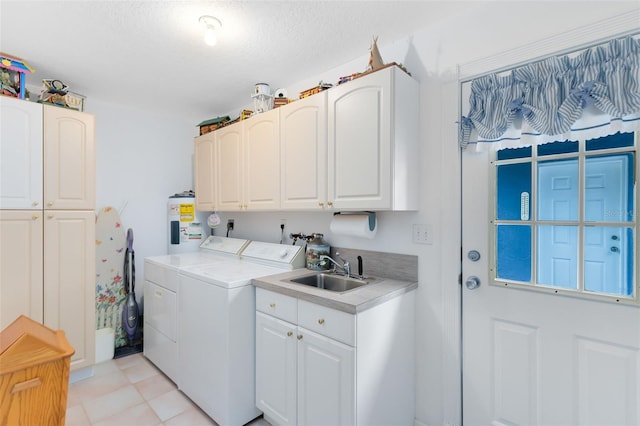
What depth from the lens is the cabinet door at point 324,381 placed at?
1473 mm

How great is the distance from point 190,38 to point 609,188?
94.0 inches

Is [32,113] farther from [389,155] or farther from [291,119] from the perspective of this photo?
[389,155]

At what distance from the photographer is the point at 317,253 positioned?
228 cm

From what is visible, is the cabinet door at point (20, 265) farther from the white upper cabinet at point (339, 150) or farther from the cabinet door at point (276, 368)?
the cabinet door at point (276, 368)

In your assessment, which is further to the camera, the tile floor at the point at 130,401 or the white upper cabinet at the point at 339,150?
the tile floor at the point at 130,401

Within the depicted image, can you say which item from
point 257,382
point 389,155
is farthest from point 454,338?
point 257,382

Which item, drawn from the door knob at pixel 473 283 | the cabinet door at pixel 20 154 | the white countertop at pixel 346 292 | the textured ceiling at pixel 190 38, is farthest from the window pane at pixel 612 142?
the cabinet door at pixel 20 154

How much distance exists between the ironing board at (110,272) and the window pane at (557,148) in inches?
136

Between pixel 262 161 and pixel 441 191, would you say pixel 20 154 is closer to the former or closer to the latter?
pixel 262 161

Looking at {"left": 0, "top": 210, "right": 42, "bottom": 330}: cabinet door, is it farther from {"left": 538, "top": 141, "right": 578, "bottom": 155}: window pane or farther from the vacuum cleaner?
{"left": 538, "top": 141, "right": 578, "bottom": 155}: window pane

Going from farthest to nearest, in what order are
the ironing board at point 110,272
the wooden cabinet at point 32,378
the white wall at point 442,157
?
1. the ironing board at point 110,272
2. the white wall at point 442,157
3. the wooden cabinet at point 32,378

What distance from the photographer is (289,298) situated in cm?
Result: 176

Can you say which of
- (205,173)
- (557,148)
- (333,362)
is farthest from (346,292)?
(205,173)

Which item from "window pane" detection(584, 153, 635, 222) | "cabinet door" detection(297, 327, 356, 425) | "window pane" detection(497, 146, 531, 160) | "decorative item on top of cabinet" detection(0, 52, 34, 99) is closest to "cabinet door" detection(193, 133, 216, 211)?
"decorative item on top of cabinet" detection(0, 52, 34, 99)
